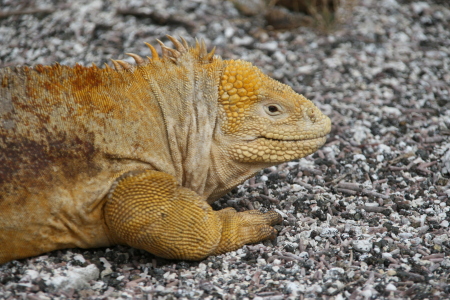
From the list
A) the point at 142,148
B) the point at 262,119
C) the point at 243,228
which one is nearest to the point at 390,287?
the point at 243,228

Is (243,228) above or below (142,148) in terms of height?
below

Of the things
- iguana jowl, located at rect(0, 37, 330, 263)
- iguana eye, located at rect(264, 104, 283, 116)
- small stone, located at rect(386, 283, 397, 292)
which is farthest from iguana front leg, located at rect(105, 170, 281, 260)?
small stone, located at rect(386, 283, 397, 292)

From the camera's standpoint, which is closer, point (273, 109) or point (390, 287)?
point (390, 287)

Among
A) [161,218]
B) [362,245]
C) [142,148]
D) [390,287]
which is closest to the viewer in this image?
[390,287]

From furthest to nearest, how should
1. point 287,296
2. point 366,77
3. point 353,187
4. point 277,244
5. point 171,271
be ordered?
point 366,77, point 353,187, point 277,244, point 171,271, point 287,296

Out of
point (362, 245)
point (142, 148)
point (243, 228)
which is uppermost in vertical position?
point (142, 148)

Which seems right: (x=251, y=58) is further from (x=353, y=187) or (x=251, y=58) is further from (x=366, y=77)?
(x=353, y=187)

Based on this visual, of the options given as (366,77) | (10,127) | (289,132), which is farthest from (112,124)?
(366,77)

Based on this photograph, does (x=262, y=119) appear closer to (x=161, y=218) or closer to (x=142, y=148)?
(x=142, y=148)
